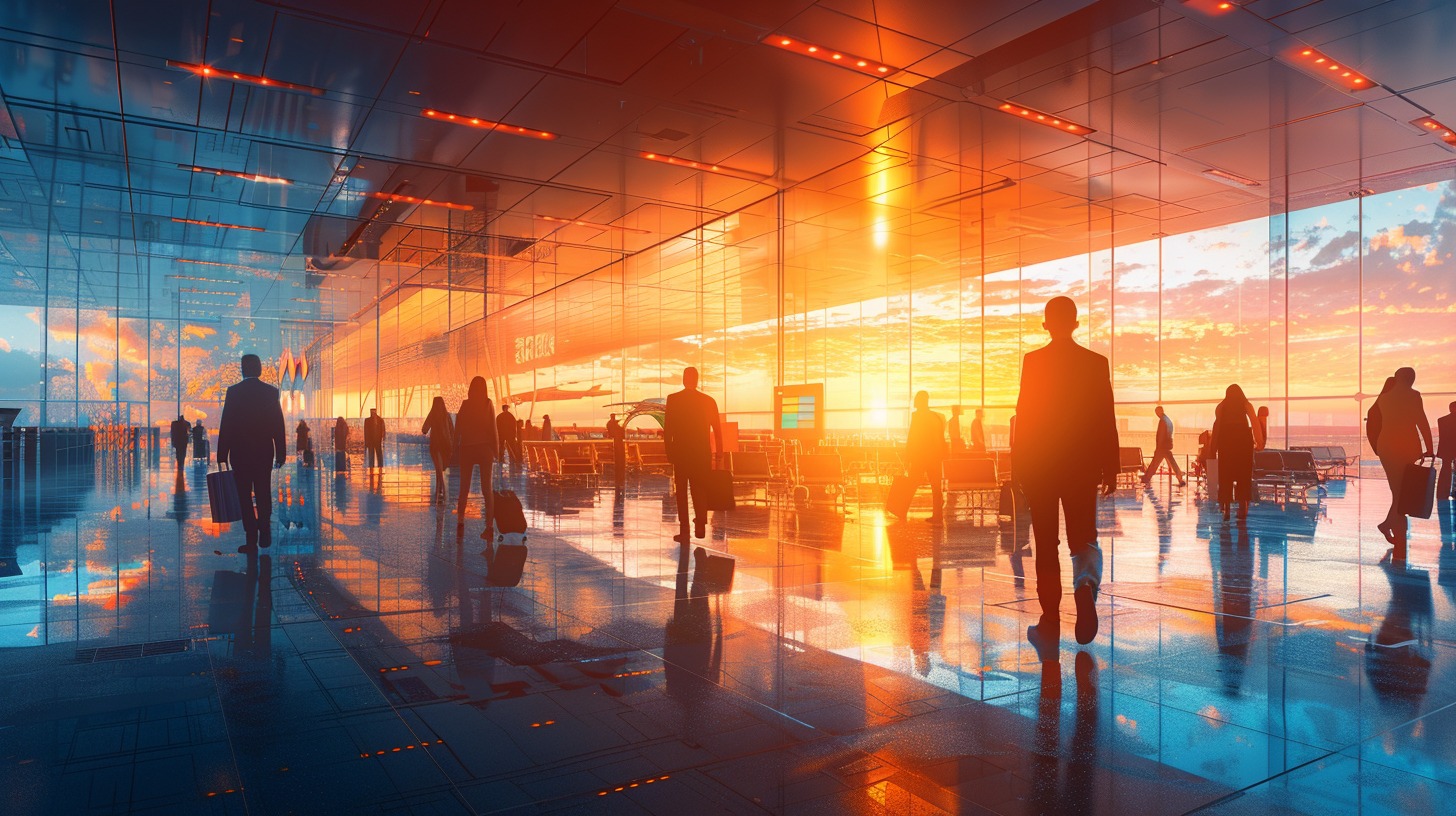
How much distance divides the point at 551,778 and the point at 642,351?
2372cm

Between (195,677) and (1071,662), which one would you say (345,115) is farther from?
(1071,662)

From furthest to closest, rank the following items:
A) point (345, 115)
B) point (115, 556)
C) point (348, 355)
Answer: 1. point (348, 355)
2. point (345, 115)
3. point (115, 556)

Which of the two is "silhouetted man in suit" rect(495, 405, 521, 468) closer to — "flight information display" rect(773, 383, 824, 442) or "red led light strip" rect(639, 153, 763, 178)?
"flight information display" rect(773, 383, 824, 442)

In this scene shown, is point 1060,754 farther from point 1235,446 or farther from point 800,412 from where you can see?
point 800,412

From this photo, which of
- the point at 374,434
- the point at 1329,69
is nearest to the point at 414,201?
the point at 374,434

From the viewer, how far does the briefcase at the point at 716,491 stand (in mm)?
8758

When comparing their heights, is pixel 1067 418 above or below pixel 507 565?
above

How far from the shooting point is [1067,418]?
4.67 meters

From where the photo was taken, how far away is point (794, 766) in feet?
9.36

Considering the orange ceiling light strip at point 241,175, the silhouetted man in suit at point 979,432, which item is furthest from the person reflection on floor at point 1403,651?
the orange ceiling light strip at point 241,175

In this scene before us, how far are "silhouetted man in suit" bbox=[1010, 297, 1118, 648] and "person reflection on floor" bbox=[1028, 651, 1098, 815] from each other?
2.58ft

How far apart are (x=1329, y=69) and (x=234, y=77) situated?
14662 millimetres

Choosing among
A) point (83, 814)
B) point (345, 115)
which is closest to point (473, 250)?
point (345, 115)

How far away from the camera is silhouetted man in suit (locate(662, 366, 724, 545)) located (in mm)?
8680
